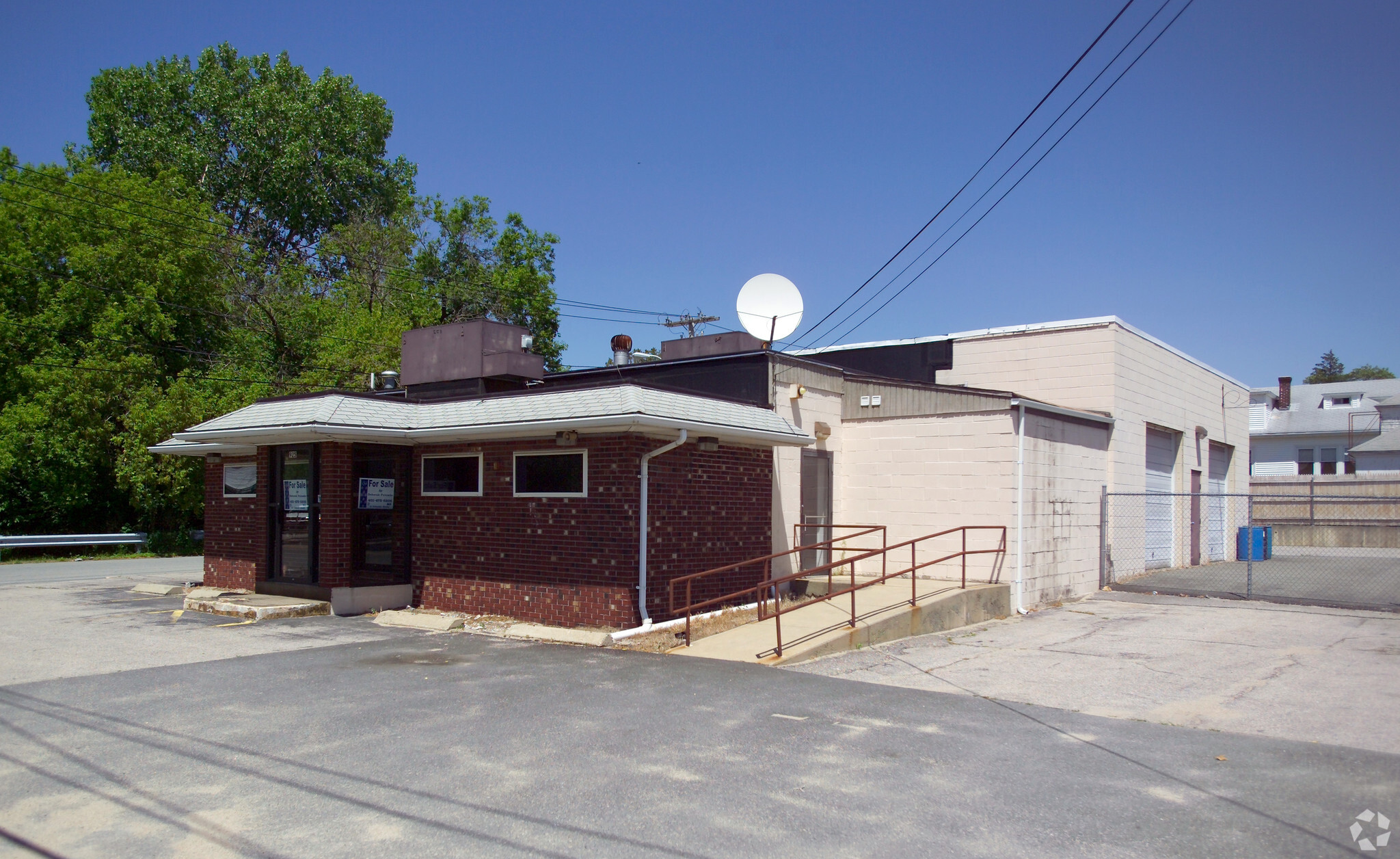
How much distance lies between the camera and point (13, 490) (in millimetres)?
26359

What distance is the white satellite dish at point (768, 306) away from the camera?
1416 cm

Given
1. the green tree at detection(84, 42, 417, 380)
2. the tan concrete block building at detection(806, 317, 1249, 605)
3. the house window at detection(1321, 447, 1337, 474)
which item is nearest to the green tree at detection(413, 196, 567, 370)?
the green tree at detection(84, 42, 417, 380)

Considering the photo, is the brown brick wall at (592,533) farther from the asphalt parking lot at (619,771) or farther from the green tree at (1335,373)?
the green tree at (1335,373)

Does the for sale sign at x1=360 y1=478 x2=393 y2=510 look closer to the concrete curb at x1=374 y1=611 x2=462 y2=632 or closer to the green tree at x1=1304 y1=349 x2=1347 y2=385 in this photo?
the concrete curb at x1=374 y1=611 x2=462 y2=632

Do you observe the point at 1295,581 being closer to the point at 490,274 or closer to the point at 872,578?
the point at 872,578

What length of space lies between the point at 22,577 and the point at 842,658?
1850 cm

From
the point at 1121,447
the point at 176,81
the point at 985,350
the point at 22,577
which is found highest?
the point at 176,81

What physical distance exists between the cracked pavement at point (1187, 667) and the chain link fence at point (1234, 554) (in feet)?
6.93

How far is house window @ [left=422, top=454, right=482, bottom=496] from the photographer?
12703 mm

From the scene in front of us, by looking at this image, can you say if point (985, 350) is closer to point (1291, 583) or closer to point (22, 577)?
point (1291, 583)

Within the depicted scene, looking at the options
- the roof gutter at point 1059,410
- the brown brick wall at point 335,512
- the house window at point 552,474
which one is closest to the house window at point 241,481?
the brown brick wall at point 335,512

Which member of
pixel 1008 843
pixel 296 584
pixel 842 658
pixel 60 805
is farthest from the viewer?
pixel 296 584

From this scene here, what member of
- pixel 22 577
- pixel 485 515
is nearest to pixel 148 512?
pixel 22 577

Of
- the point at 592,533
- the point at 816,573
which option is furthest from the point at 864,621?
the point at 592,533
